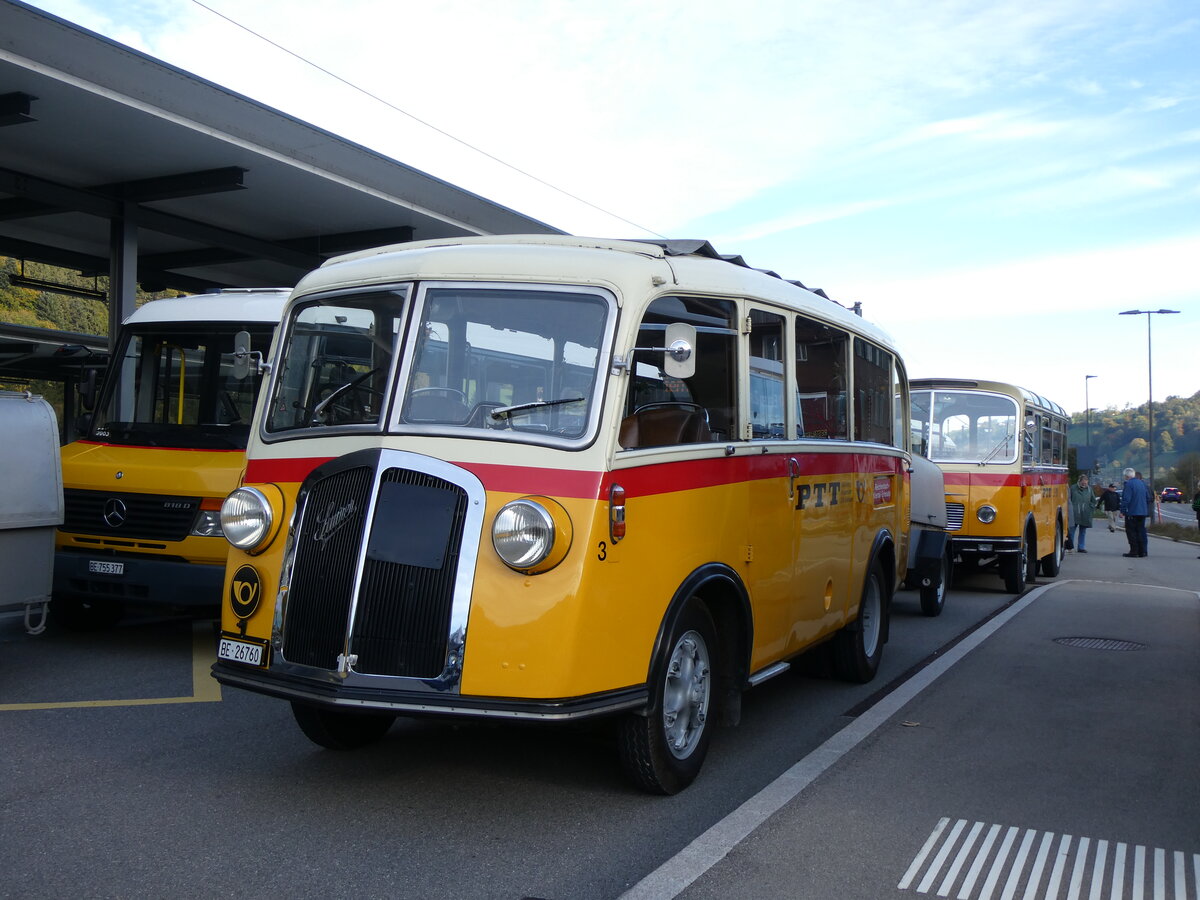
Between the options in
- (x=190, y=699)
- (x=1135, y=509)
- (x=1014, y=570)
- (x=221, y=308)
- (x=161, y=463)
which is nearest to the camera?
(x=190, y=699)

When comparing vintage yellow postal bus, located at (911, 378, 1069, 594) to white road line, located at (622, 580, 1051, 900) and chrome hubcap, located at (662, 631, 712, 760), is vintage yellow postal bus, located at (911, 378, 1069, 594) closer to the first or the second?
white road line, located at (622, 580, 1051, 900)

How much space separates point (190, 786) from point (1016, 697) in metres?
5.41

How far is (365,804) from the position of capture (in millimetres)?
5141

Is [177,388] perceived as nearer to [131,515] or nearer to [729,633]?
[131,515]

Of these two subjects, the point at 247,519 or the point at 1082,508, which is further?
the point at 1082,508

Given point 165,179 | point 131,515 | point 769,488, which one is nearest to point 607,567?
point 769,488

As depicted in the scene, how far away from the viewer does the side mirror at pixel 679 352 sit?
16.6 ft

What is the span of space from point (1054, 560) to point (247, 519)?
1561 centimetres

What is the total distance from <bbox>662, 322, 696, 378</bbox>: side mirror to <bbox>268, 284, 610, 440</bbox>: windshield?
292 millimetres

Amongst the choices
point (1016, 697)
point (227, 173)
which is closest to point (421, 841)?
point (1016, 697)

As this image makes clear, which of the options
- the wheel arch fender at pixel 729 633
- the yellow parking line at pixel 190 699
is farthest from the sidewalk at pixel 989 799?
the yellow parking line at pixel 190 699

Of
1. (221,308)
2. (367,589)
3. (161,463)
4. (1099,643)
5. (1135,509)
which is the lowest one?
(1099,643)

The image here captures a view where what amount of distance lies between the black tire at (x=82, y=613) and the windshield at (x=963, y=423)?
32.7 feet

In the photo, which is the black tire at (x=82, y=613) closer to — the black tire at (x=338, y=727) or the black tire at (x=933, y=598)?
the black tire at (x=338, y=727)
